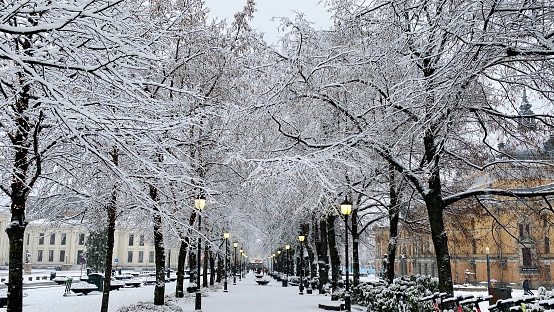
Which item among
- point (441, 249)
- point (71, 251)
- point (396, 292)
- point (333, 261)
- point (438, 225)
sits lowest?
point (71, 251)

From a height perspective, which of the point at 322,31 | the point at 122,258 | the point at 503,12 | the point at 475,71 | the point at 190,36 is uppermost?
the point at 190,36

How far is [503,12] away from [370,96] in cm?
886

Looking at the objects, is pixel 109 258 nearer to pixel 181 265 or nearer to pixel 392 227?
pixel 181 265

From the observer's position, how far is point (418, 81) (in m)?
9.61

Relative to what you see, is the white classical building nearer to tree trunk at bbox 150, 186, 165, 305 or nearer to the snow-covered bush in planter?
tree trunk at bbox 150, 186, 165, 305

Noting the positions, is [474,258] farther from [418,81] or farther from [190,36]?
[418,81]

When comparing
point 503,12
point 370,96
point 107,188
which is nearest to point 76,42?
point 503,12

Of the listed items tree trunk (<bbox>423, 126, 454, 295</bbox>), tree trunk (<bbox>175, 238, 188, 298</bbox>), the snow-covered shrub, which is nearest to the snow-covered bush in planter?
tree trunk (<bbox>423, 126, 454, 295</bbox>)

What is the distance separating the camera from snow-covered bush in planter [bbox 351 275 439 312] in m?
15.0

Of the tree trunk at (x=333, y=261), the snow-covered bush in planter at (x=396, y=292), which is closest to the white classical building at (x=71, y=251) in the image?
the tree trunk at (x=333, y=261)

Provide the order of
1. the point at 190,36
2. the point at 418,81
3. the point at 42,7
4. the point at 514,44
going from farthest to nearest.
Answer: the point at 190,36, the point at 418,81, the point at 514,44, the point at 42,7

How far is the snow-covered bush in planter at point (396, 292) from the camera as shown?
1495 cm

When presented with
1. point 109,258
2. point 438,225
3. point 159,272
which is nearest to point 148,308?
point 159,272

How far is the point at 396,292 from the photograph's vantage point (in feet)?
52.3
